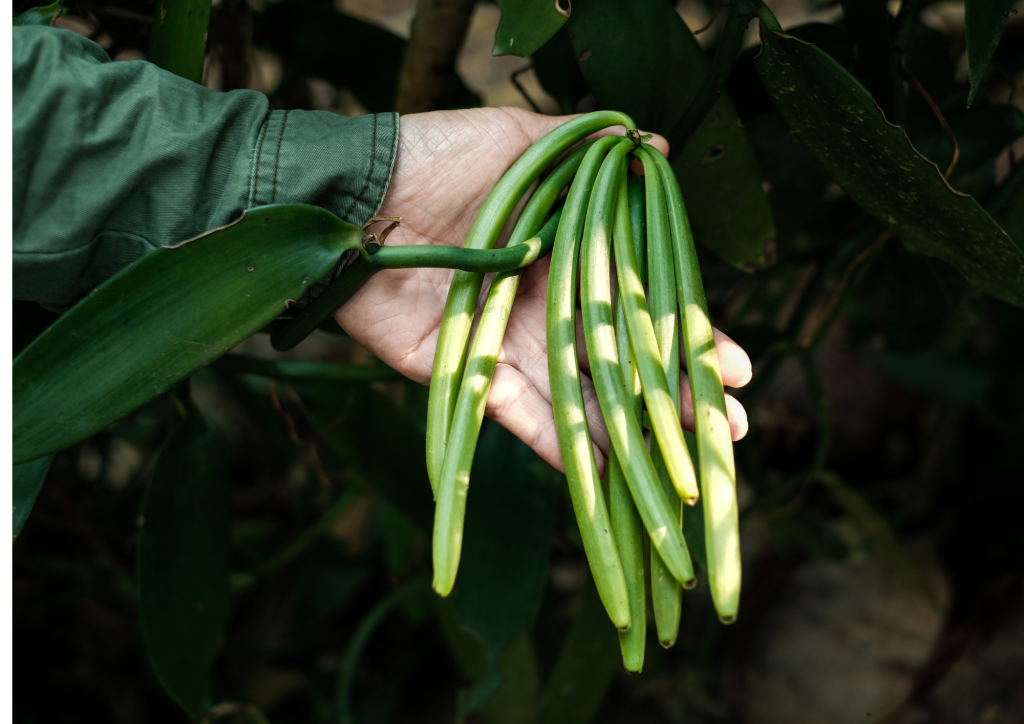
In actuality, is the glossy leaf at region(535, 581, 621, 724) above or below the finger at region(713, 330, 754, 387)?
below

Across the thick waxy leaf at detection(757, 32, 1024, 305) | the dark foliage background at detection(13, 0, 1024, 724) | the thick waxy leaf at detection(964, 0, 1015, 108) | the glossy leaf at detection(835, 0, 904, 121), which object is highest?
the thick waxy leaf at detection(964, 0, 1015, 108)

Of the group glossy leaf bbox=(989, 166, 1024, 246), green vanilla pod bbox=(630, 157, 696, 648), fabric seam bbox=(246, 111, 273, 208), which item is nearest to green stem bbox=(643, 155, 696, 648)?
green vanilla pod bbox=(630, 157, 696, 648)

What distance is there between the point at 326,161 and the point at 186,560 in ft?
1.42

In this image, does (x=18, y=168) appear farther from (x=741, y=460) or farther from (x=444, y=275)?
(x=741, y=460)

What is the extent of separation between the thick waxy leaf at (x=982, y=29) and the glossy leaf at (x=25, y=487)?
2.41 feet

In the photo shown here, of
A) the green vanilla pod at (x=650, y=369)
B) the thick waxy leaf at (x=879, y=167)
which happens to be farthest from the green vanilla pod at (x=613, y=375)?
the thick waxy leaf at (x=879, y=167)

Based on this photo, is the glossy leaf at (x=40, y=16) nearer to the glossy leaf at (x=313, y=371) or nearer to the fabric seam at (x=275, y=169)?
the fabric seam at (x=275, y=169)

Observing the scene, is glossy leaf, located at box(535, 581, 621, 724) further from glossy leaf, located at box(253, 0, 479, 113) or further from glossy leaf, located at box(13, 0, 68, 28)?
glossy leaf, located at box(13, 0, 68, 28)

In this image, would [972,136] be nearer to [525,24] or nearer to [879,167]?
[879,167]

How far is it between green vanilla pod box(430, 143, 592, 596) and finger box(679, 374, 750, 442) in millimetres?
144

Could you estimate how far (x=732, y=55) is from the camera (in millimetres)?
585

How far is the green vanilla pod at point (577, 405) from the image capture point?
47 cm

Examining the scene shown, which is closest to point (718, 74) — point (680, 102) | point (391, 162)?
point (680, 102)

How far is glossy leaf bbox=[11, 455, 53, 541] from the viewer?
566 mm
